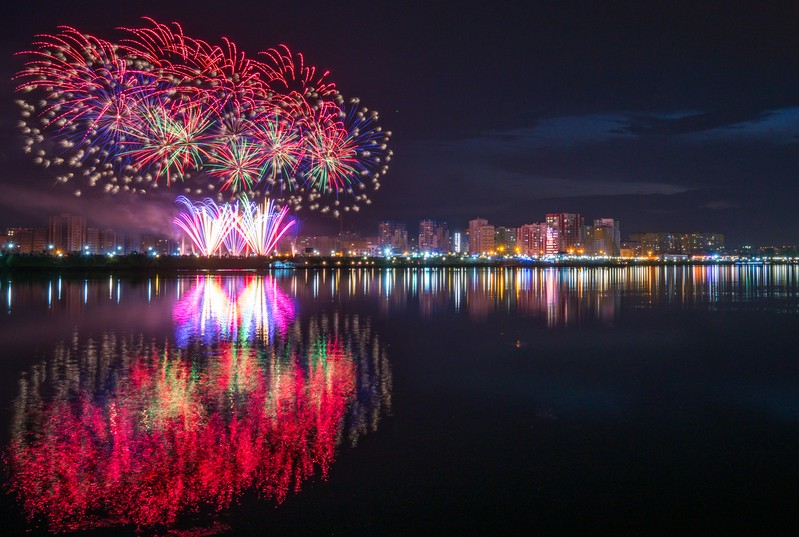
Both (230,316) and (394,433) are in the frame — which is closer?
(394,433)

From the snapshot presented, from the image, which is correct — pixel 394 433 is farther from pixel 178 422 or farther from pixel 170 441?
pixel 178 422

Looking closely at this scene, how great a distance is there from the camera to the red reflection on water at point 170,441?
553 centimetres

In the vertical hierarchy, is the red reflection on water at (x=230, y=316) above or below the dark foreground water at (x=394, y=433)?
above

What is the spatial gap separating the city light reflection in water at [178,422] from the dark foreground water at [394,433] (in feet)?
0.11

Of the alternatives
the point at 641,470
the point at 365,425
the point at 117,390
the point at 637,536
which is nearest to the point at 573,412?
the point at 641,470

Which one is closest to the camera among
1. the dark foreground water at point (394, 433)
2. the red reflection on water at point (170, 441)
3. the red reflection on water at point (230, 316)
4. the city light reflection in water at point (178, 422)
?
the dark foreground water at point (394, 433)

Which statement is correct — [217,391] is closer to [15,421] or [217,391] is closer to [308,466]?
[15,421]

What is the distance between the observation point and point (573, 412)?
28.4 feet

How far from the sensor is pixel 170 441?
706 centimetres

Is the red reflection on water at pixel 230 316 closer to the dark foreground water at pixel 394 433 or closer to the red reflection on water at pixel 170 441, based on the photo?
the dark foreground water at pixel 394 433

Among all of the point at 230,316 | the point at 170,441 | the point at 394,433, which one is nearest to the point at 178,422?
the point at 170,441

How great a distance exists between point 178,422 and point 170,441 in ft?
2.64

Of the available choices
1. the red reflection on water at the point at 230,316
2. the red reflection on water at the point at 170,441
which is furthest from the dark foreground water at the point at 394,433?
the red reflection on water at the point at 230,316

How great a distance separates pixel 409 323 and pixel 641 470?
42.5ft
